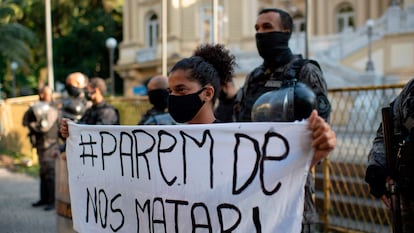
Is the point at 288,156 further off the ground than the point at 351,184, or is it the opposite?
the point at 288,156

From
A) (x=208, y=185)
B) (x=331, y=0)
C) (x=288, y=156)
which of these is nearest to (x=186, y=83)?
(x=208, y=185)

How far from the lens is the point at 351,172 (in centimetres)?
566

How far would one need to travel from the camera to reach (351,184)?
5.55m

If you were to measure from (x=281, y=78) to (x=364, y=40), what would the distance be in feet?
63.1

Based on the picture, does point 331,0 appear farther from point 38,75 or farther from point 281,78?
point 281,78

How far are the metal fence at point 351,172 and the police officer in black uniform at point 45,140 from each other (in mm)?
3775

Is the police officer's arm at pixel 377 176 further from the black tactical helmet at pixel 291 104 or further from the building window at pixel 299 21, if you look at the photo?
the building window at pixel 299 21

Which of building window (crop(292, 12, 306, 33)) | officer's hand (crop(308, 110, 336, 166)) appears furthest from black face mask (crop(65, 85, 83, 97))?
building window (crop(292, 12, 306, 33))

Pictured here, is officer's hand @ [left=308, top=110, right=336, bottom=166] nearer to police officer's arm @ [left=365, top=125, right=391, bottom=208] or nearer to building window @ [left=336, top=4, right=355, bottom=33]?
police officer's arm @ [left=365, top=125, right=391, bottom=208]

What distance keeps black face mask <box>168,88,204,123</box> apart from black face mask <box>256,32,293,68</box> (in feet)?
2.22

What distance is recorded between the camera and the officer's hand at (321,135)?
5.73 feet

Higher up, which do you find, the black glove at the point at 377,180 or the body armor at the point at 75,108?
the body armor at the point at 75,108

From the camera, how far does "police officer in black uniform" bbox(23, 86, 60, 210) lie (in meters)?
7.13

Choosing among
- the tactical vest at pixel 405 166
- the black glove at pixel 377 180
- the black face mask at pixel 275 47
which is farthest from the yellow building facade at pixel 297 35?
the tactical vest at pixel 405 166
